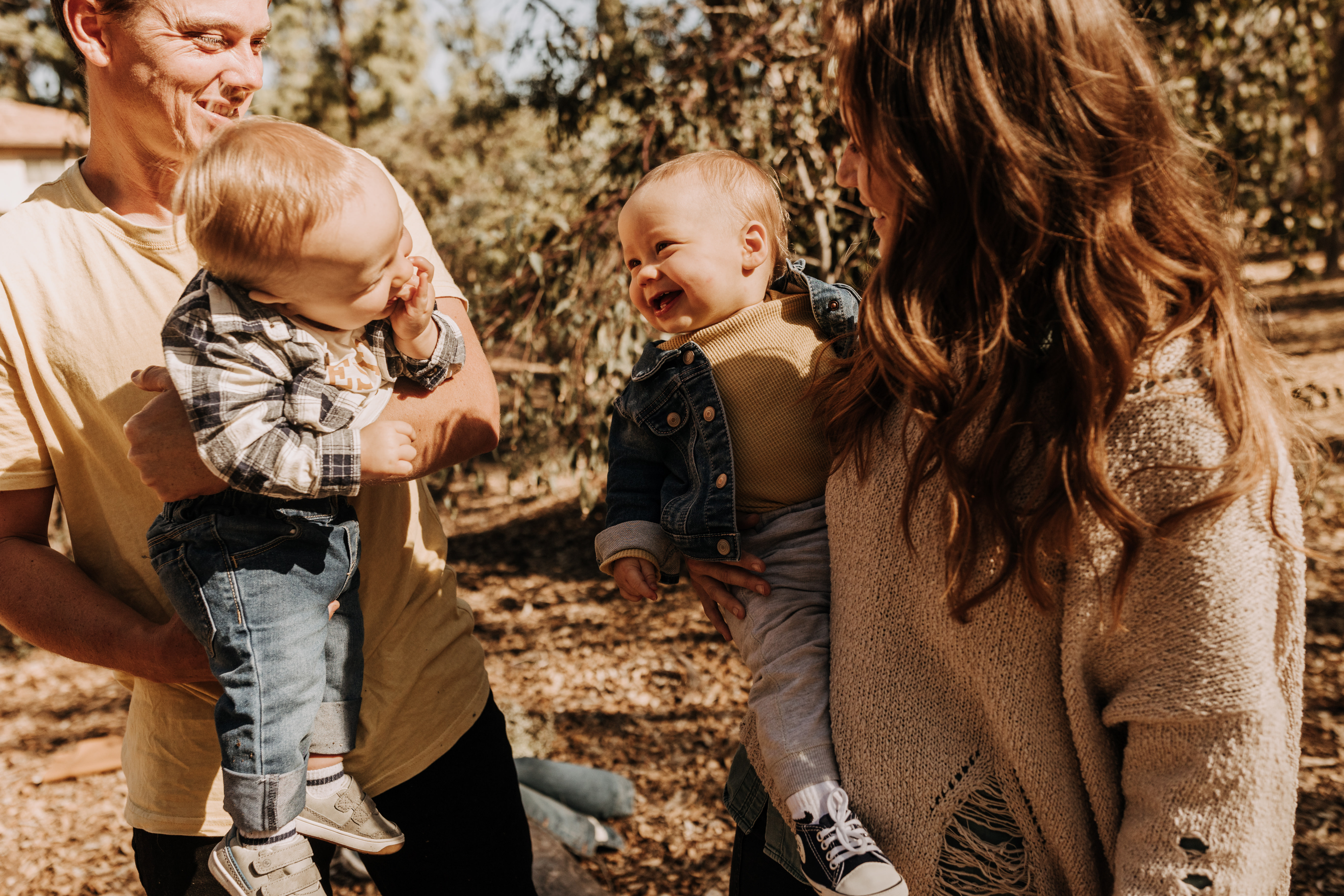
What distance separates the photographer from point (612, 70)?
14.5ft

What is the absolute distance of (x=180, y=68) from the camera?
61.6 inches

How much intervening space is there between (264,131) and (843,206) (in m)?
2.83

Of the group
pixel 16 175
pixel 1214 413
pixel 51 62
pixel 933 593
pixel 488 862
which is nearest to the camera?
pixel 1214 413

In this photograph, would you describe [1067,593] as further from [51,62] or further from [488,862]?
[51,62]

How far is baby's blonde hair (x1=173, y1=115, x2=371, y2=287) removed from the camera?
1.36 meters

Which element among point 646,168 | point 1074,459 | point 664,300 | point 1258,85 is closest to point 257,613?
point 664,300

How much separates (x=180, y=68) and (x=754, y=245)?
107 centimetres

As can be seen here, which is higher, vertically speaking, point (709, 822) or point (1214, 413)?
point (1214, 413)

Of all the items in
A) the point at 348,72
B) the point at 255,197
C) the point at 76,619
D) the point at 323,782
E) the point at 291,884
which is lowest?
the point at 291,884

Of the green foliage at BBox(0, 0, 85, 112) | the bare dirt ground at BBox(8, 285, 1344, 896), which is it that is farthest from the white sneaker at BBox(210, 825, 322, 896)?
the green foliage at BBox(0, 0, 85, 112)

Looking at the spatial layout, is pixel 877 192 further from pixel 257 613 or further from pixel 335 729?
pixel 335 729

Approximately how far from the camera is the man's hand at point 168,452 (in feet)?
4.75

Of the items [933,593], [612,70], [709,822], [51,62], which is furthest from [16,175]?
[933,593]

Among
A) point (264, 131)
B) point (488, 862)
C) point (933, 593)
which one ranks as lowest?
point (488, 862)
